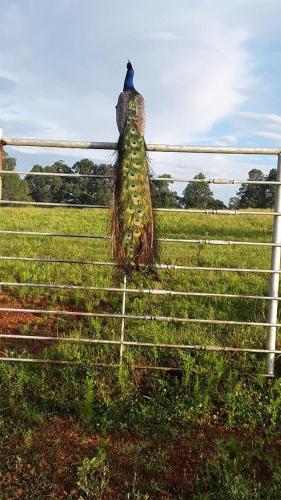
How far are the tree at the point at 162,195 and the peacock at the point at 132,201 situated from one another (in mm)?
229

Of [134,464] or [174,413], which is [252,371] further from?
[134,464]

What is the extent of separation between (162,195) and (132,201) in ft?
2.41

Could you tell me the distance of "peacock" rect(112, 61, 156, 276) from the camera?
3746 millimetres

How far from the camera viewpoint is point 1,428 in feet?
11.9

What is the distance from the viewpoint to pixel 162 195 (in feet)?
14.5

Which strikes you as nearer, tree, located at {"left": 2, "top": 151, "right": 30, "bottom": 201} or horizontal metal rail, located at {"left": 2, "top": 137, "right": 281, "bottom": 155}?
horizontal metal rail, located at {"left": 2, "top": 137, "right": 281, "bottom": 155}

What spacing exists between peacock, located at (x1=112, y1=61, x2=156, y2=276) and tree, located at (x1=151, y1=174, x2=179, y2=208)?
0.75 feet

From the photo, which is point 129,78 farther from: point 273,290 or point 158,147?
point 273,290

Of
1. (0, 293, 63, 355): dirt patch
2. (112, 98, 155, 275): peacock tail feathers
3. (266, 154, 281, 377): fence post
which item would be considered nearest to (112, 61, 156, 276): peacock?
(112, 98, 155, 275): peacock tail feathers

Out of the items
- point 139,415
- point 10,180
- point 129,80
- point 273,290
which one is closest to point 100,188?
point 129,80

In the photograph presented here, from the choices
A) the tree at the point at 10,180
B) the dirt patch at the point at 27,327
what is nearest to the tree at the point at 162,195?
the tree at the point at 10,180

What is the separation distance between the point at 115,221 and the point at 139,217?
7.6 inches

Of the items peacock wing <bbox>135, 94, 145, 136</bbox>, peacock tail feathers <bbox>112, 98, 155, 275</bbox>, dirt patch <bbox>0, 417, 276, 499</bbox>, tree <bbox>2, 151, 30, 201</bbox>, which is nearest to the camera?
dirt patch <bbox>0, 417, 276, 499</bbox>

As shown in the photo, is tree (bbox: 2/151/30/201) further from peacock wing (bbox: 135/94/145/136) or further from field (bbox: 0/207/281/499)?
field (bbox: 0/207/281/499)
